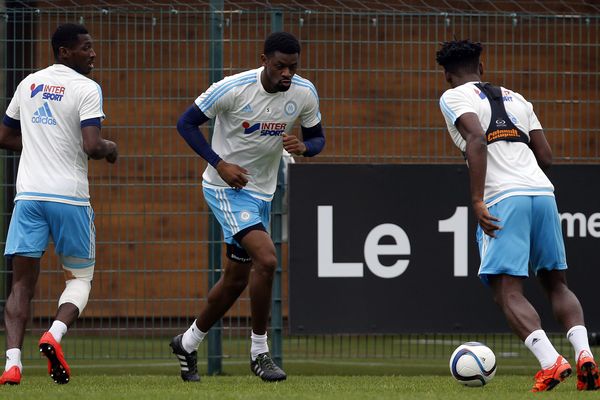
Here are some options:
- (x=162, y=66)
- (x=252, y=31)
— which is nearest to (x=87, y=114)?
(x=162, y=66)

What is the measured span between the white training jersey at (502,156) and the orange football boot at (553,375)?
93 cm

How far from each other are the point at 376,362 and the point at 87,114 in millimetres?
3870

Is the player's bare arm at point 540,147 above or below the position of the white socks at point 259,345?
above

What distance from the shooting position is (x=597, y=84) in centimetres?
993

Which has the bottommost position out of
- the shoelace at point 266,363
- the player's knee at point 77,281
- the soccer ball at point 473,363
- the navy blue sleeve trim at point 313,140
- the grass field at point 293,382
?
the grass field at point 293,382

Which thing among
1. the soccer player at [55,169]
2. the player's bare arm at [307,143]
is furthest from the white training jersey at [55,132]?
the player's bare arm at [307,143]

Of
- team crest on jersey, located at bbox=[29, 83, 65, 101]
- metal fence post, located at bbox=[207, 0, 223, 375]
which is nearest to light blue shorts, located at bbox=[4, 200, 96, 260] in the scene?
team crest on jersey, located at bbox=[29, 83, 65, 101]

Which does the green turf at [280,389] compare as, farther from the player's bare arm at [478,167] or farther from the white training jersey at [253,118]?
the white training jersey at [253,118]

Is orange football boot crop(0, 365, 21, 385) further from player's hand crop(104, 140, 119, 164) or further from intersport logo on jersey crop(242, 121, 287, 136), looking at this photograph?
intersport logo on jersey crop(242, 121, 287, 136)

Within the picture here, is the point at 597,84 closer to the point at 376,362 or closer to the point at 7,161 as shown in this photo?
the point at 376,362

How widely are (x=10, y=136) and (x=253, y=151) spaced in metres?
1.44

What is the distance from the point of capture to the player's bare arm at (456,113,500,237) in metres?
6.85

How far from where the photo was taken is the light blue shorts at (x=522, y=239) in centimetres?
688

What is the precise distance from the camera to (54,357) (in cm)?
712
